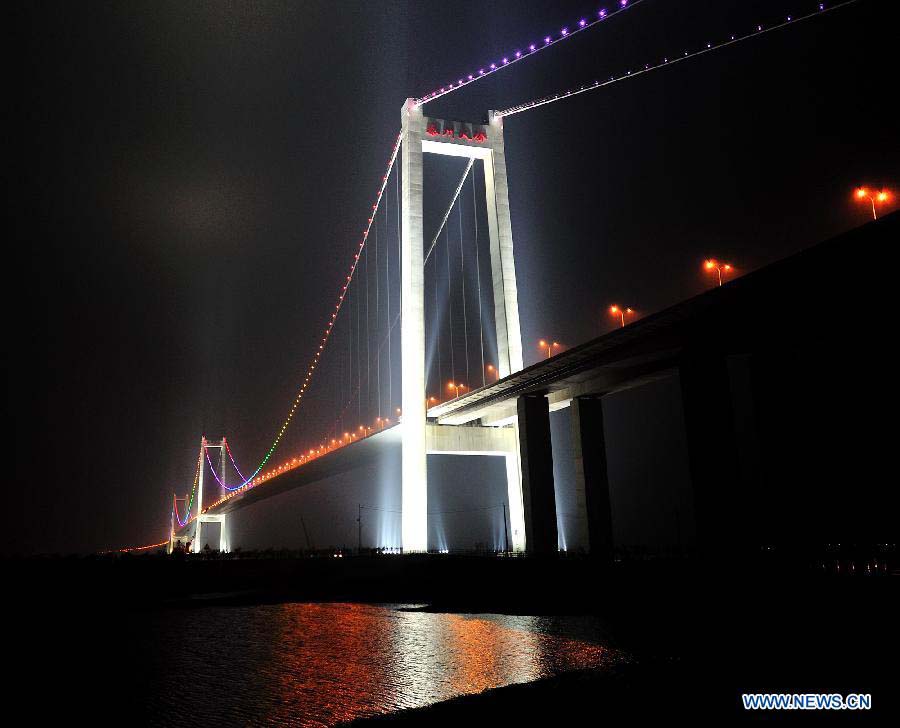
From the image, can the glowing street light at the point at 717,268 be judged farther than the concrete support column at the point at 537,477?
No

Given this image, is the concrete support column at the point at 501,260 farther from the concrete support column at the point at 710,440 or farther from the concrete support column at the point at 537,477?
the concrete support column at the point at 710,440

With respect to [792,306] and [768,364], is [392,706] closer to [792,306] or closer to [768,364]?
[792,306]

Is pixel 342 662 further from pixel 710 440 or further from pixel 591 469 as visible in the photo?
pixel 591 469

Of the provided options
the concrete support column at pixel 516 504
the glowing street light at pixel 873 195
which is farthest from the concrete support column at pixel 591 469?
the glowing street light at pixel 873 195

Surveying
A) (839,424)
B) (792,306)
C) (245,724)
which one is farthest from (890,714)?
(839,424)

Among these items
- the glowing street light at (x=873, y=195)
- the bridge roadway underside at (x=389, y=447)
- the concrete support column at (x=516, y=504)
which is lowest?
the concrete support column at (x=516, y=504)

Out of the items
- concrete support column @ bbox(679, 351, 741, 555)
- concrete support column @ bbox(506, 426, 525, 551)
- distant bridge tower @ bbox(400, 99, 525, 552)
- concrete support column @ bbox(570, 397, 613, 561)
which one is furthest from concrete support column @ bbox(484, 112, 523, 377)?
concrete support column @ bbox(679, 351, 741, 555)

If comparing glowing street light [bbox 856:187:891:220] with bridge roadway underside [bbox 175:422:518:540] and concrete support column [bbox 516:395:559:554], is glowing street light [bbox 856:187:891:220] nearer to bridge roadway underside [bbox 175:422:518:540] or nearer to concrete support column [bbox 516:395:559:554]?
concrete support column [bbox 516:395:559:554]
